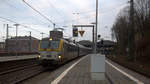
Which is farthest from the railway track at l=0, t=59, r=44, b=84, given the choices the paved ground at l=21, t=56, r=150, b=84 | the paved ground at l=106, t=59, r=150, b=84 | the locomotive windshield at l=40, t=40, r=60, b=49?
the paved ground at l=106, t=59, r=150, b=84

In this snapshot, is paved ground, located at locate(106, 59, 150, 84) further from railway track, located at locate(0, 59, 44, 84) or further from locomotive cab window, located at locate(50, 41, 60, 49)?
locomotive cab window, located at locate(50, 41, 60, 49)

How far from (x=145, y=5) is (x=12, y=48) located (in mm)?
52914

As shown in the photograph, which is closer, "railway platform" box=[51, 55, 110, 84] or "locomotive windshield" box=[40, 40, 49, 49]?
"railway platform" box=[51, 55, 110, 84]

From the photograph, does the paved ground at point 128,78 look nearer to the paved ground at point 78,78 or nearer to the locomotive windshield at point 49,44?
the paved ground at point 78,78

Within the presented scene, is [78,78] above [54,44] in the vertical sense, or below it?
below

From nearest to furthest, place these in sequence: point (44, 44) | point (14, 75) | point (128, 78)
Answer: point (128, 78) → point (14, 75) → point (44, 44)

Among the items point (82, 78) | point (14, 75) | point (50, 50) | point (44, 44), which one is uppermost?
point (44, 44)

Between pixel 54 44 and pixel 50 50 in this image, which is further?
pixel 54 44

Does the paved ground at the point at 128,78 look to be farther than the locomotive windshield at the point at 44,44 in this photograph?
No

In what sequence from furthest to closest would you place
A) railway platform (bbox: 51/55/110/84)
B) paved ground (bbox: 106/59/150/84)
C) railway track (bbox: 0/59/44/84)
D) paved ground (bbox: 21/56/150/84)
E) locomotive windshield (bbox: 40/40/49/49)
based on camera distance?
1. locomotive windshield (bbox: 40/40/49/49)
2. railway track (bbox: 0/59/44/84)
3. paved ground (bbox: 106/59/150/84)
4. paved ground (bbox: 21/56/150/84)
5. railway platform (bbox: 51/55/110/84)

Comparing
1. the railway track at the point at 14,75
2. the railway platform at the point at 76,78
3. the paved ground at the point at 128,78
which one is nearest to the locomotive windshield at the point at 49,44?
the railway track at the point at 14,75

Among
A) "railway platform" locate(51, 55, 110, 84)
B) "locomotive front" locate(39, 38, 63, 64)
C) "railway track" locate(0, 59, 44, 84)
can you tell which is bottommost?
"railway track" locate(0, 59, 44, 84)

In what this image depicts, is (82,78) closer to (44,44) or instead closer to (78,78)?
(78,78)

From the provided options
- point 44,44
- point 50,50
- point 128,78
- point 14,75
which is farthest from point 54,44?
point 128,78
